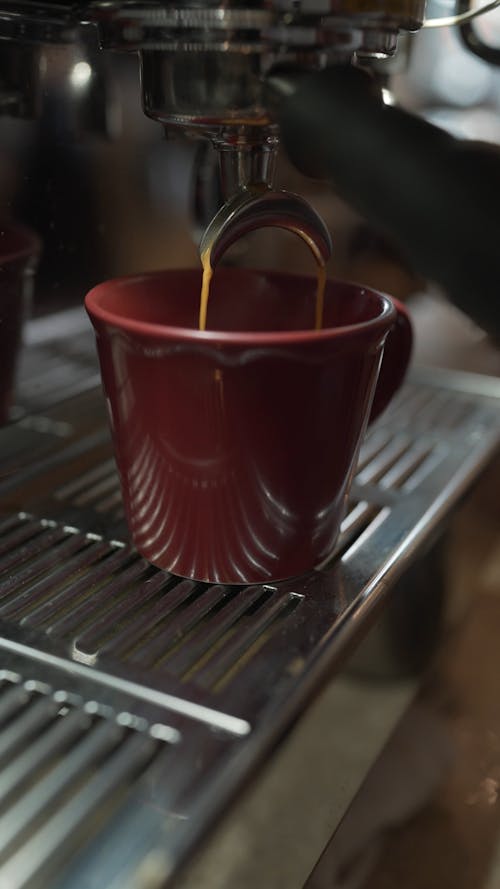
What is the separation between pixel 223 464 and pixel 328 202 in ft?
1.01

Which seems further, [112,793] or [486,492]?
[486,492]

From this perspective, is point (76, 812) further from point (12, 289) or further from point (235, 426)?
point (12, 289)

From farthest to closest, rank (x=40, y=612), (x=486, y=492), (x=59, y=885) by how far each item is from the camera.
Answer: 1. (x=486, y=492)
2. (x=40, y=612)
3. (x=59, y=885)

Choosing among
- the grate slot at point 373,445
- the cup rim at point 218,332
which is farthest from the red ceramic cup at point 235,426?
the grate slot at point 373,445

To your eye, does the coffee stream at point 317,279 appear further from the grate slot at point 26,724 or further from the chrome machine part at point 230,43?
the grate slot at point 26,724

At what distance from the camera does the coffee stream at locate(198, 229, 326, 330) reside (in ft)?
1.03

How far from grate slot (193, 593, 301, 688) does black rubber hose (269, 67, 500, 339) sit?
5.6 inches

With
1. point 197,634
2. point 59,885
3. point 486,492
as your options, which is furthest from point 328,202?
point 59,885

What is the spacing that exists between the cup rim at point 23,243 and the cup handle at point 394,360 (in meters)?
0.16

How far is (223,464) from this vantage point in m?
0.31

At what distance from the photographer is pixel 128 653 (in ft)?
1.00

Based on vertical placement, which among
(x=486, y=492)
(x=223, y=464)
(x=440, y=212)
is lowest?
(x=486, y=492)

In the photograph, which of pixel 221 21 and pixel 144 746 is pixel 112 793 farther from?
pixel 221 21

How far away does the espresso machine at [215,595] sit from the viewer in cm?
23
